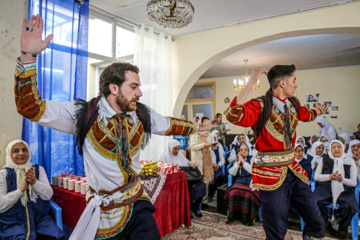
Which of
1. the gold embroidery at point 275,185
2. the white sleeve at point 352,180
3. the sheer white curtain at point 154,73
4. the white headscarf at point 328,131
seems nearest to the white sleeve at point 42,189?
the gold embroidery at point 275,185

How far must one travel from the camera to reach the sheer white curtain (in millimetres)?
4777

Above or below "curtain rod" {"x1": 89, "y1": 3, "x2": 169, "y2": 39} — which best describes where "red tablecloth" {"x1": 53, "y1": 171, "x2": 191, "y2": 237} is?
below

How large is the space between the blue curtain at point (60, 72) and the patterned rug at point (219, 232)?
1.58 meters

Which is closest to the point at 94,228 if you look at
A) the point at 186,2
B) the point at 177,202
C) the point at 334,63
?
the point at 177,202

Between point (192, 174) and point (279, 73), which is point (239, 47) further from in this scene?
point (279, 73)

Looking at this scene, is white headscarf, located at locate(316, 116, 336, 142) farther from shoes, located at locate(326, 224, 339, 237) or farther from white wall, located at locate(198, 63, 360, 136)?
shoes, located at locate(326, 224, 339, 237)

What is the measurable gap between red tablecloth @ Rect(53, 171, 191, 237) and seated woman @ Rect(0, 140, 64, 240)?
0.56 feet

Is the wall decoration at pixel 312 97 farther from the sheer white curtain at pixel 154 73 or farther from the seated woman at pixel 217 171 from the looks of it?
the sheer white curtain at pixel 154 73

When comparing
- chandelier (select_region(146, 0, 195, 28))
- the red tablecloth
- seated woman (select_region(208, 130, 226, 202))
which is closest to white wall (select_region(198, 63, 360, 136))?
seated woman (select_region(208, 130, 226, 202))

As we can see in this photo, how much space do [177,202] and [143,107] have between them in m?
2.08

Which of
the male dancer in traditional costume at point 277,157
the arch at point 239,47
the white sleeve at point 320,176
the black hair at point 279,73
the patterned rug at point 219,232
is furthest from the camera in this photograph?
the arch at point 239,47

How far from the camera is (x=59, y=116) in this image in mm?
1451

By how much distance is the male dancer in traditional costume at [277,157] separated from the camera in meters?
1.99

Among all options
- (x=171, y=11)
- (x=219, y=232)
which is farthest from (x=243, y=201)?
(x=171, y=11)
